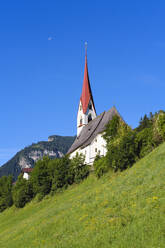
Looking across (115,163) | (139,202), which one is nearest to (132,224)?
(139,202)

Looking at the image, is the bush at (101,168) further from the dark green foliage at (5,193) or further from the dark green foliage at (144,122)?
Answer: the dark green foliage at (5,193)

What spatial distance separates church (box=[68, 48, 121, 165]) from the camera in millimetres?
56344

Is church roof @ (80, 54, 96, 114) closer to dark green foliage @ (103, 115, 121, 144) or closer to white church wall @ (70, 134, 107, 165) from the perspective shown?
white church wall @ (70, 134, 107, 165)

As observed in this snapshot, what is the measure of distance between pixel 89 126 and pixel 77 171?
21440 mm

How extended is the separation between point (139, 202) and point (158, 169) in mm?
6873

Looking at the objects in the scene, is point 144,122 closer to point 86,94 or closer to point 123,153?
point 123,153

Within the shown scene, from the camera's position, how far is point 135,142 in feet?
130

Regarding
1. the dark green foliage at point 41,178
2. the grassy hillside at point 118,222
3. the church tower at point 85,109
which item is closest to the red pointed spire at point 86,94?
the church tower at point 85,109

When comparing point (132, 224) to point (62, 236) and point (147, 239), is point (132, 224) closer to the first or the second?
point (147, 239)

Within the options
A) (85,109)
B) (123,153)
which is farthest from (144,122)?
(85,109)

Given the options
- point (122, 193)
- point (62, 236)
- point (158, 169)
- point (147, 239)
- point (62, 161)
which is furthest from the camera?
point (62, 161)

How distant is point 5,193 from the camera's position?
6694 centimetres

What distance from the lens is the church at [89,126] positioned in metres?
56.3

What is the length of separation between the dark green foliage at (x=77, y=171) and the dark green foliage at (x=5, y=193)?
19.2 metres
